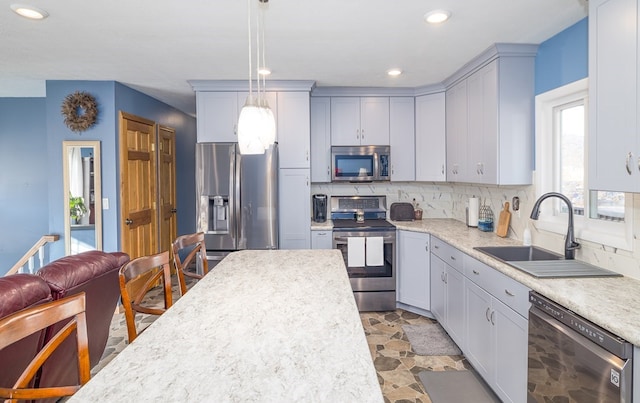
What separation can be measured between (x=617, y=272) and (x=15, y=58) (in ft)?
15.3

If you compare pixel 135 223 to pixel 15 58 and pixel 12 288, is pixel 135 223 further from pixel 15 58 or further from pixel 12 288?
pixel 12 288

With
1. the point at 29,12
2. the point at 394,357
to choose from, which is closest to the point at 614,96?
the point at 394,357

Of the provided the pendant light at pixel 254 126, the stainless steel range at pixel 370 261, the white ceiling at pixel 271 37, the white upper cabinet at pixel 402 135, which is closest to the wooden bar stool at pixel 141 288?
the pendant light at pixel 254 126

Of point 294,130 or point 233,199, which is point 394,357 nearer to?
point 233,199

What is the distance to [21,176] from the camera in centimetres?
478

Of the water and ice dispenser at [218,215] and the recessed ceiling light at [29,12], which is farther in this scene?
the water and ice dispenser at [218,215]

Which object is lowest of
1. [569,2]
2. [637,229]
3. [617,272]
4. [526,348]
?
[526,348]

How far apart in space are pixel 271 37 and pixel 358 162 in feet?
6.10

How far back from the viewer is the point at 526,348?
1.95 meters

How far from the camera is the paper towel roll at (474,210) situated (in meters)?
3.71

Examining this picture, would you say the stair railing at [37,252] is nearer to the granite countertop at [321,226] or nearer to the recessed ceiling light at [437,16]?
the granite countertop at [321,226]

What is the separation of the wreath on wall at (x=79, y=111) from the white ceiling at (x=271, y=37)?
210mm

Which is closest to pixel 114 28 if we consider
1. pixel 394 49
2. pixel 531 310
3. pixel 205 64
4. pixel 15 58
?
pixel 205 64

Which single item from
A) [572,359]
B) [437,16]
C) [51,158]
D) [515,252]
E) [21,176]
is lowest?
[572,359]
